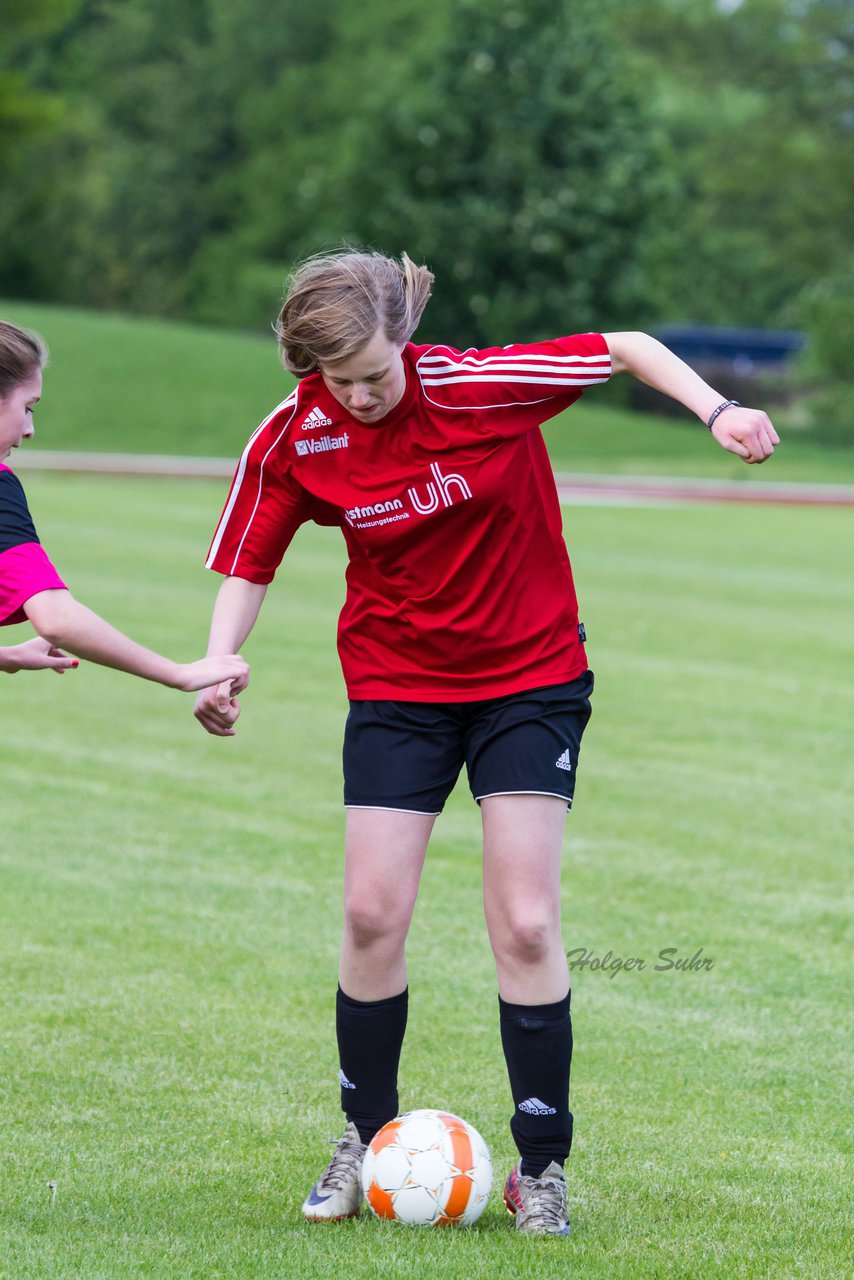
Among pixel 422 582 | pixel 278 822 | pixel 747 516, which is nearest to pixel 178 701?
pixel 278 822

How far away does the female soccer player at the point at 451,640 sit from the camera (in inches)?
151

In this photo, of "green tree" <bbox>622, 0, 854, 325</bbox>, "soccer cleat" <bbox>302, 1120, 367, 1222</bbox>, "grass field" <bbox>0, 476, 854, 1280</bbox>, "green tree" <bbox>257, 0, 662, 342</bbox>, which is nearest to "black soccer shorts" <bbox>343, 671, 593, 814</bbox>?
A: "soccer cleat" <bbox>302, 1120, 367, 1222</bbox>

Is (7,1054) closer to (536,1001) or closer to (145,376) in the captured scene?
(536,1001)

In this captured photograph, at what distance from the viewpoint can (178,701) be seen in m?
10.9

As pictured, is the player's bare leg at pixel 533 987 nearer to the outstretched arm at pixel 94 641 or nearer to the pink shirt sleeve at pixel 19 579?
the outstretched arm at pixel 94 641

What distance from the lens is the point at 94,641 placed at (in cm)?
373

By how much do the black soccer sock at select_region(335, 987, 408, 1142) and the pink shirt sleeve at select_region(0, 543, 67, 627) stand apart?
118 centimetres

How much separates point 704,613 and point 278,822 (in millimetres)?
7862

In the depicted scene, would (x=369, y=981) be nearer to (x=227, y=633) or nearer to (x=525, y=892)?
(x=525, y=892)

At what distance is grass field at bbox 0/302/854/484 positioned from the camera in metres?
36.5

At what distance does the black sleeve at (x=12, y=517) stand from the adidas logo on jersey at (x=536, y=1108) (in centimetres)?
167

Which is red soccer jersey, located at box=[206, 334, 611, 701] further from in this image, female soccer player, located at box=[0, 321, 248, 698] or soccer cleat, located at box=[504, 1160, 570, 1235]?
soccer cleat, located at box=[504, 1160, 570, 1235]

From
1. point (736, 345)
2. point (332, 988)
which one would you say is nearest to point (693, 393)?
point (332, 988)

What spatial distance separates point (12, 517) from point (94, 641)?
0.33 meters
